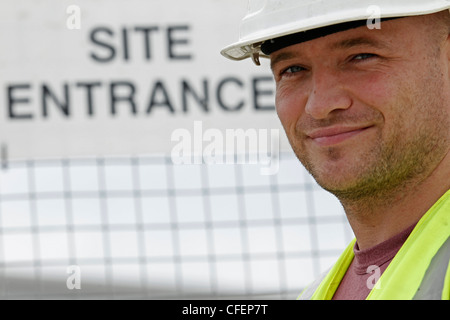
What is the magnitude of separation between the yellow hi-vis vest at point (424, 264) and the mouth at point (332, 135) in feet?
1.08

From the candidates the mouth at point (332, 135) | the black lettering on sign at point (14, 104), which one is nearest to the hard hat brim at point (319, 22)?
the mouth at point (332, 135)

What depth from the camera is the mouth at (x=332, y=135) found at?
241cm

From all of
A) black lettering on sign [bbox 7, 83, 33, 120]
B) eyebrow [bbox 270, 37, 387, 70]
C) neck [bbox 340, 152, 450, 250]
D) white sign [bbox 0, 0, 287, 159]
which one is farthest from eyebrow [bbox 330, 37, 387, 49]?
black lettering on sign [bbox 7, 83, 33, 120]

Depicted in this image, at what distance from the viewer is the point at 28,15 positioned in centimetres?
645

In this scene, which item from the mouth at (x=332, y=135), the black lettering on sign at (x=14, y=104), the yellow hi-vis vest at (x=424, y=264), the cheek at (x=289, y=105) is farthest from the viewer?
the black lettering on sign at (x=14, y=104)

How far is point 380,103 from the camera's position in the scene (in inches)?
92.9

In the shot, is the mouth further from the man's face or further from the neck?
the neck

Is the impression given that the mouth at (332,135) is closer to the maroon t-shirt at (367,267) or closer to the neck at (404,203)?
the neck at (404,203)

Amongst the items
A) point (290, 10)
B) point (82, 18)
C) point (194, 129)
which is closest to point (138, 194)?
point (194, 129)

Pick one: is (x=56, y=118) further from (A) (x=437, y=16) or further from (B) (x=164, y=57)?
(A) (x=437, y=16)

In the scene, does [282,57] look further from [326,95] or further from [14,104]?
[14,104]

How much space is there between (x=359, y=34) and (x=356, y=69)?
0.10m

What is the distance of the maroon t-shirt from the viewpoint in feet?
7.88

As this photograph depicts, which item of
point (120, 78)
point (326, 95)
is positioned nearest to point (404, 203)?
point (326, 95)
